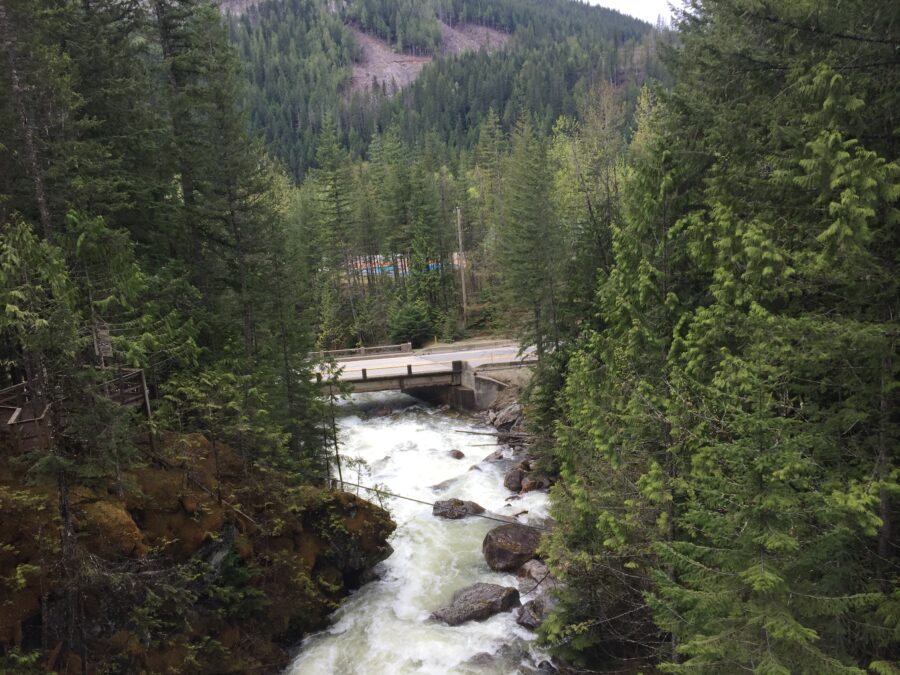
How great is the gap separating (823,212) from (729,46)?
449 centimetres

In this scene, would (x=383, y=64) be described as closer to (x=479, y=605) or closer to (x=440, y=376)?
(x=440, y=376)

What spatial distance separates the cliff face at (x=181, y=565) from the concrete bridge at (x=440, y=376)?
49.1 feet

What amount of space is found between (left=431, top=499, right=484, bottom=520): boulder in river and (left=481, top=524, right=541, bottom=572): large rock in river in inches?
96.9

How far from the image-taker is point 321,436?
2089 centimetres

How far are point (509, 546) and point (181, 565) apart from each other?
888cm

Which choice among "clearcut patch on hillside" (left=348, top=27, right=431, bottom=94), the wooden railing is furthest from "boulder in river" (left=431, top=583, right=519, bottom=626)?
"clearcut patch on hillside" (left=348, top=27, right=431, bottom=94)

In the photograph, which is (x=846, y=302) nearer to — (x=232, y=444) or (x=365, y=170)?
(x=232, y=444)

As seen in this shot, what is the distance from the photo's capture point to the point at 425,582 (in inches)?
626

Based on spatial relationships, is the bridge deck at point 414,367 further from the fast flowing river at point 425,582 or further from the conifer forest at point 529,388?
the conifer forest at point 529,388

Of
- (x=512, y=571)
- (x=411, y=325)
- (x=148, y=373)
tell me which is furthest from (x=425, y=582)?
(x=411, y=325)

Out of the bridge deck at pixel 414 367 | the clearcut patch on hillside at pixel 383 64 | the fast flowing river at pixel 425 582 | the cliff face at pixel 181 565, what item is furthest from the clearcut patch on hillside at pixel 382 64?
the cliff face at pixel 181 565

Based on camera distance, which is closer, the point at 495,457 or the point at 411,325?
the point at 495,457

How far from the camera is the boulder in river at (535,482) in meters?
21.1

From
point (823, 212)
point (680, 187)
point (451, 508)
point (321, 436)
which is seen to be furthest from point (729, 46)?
point (321, 436)
